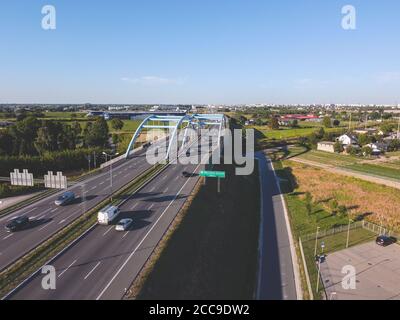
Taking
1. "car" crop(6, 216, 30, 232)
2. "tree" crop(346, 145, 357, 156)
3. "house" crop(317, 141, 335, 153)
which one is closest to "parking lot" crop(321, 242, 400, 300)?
"car" crop(6, 216, 30, 232)

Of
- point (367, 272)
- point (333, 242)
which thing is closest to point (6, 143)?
point (333, 242)

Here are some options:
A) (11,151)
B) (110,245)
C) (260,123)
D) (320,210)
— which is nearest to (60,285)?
(110,245)

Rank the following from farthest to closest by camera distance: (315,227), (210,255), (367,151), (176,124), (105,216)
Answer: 1. (367,151)
2. (176,124)
3. (315,227)
4. (105,216)
5. (210,255)

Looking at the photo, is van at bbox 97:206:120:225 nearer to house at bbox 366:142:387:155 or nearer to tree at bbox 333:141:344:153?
tree at bbox 333:141:344:153

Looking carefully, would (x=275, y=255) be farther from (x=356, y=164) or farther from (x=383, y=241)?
(x=356, y=164)
